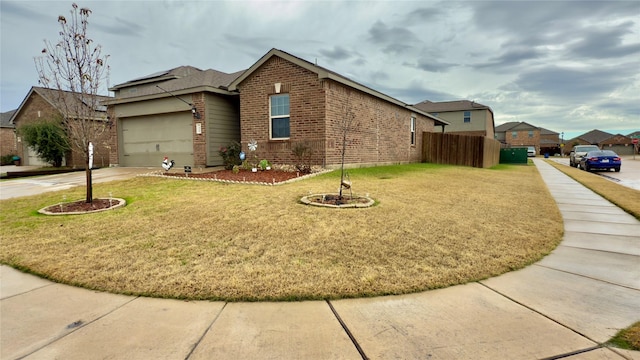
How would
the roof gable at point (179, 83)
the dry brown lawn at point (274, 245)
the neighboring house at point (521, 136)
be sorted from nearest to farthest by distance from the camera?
the dry brown lawn at point (274, 245), the roof gable at point (179, 83), the neighboring house at point (521, 136)

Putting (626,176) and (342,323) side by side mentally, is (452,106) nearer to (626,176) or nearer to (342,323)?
(626,176)

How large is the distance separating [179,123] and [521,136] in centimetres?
7530

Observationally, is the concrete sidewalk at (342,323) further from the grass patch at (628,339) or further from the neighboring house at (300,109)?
the neighboring house at (300,109)

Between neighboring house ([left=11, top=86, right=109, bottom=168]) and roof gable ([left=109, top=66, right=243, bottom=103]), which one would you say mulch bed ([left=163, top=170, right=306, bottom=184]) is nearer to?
roof gable ([left=109, top=66, right=243, bottom=103])

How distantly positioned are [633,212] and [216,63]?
22.0 meters

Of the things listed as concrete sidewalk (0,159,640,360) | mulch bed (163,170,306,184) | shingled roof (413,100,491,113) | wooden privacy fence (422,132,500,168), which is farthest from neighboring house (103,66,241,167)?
shingled roof (413,100,491,113)

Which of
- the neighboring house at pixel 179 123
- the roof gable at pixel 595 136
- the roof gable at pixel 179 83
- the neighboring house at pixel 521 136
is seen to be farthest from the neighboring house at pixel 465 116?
the roof gable at pixel 595 136

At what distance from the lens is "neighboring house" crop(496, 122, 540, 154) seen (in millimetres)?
68062

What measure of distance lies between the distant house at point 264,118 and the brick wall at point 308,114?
0.12ft

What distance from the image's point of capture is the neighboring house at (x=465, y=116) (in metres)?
41.6

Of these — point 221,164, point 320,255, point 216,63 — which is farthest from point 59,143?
point 320,255

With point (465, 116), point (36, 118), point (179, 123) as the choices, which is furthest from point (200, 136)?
point (465, 116)

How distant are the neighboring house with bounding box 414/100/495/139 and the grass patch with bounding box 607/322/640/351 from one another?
43626 millimetres

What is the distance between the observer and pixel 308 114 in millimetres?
12109
